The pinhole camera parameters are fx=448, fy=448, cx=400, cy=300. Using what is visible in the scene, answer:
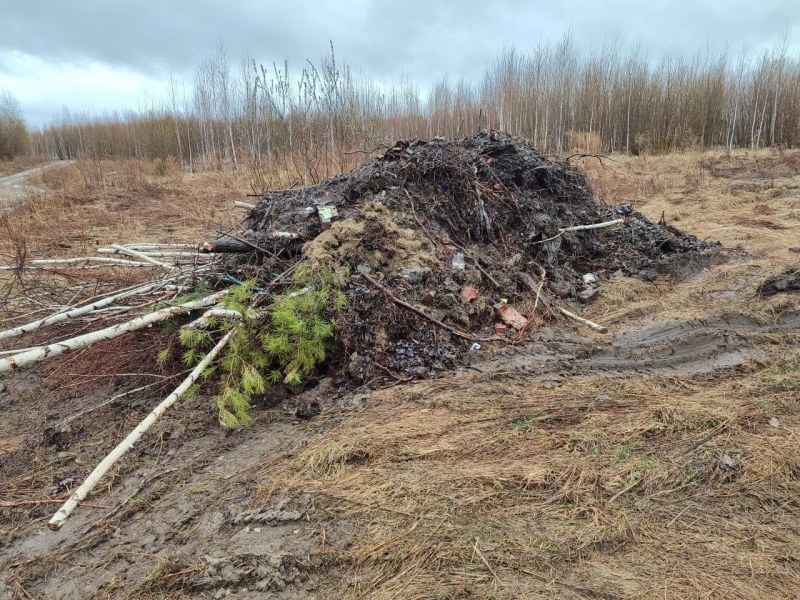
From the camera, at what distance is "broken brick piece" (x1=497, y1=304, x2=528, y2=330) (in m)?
4.54

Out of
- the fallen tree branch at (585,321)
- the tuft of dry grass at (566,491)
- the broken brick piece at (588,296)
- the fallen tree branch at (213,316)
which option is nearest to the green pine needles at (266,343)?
the fallen tree branch at (213,316)

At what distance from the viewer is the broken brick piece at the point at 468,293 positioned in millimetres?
4633

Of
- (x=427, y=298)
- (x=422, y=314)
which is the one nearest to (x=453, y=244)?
(x=427, y=298)

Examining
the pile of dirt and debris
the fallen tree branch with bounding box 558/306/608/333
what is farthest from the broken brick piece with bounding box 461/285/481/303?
the fallen tree branch with bounding box 558/306/608/333

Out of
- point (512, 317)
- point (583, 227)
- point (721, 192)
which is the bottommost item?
point (512, 317)

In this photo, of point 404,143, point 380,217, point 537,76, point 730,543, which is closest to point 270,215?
point 380,217

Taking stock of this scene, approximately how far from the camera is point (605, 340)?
437 cm

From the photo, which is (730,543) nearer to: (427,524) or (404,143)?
(427,524)

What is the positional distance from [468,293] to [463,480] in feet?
8.05

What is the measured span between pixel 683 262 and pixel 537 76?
53.7 ft

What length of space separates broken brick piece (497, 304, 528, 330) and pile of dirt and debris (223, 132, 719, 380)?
0.02m

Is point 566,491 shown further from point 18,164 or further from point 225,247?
point 18,164

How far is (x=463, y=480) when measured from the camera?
251cm

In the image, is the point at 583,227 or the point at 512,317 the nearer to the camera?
the point at 512,317
